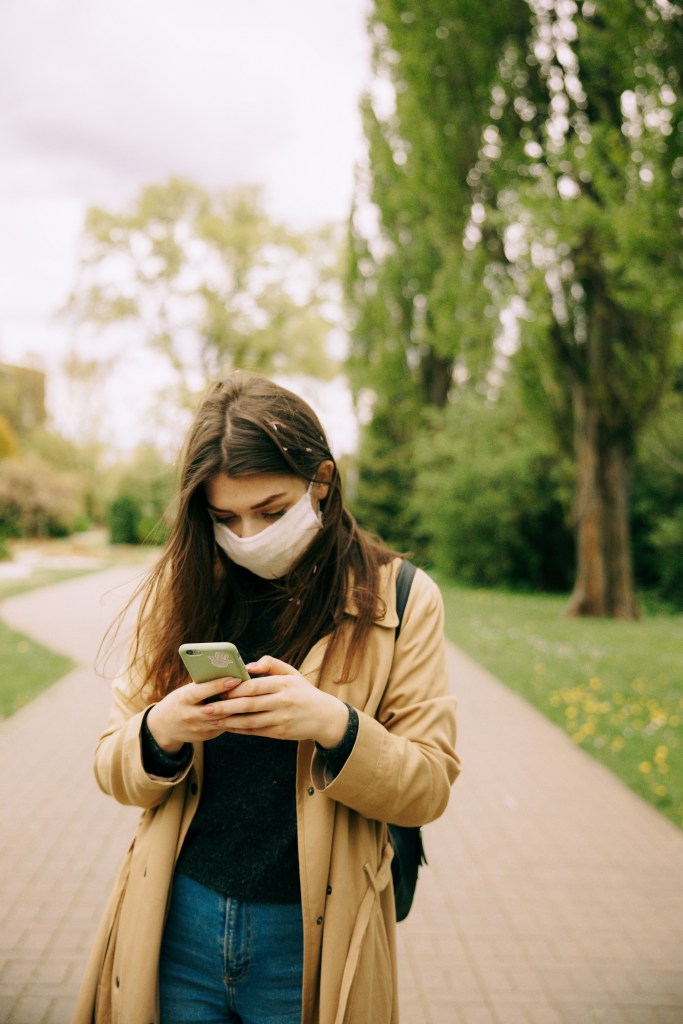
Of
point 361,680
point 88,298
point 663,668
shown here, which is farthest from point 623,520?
point 88,298

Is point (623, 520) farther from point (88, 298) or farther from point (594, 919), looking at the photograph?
point (88, 298)

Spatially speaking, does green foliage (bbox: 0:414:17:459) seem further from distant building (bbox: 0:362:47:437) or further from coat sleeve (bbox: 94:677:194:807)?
coat sleeve (bbox: 94:677:194:807)

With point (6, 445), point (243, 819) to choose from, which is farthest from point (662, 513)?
point (6, 445)

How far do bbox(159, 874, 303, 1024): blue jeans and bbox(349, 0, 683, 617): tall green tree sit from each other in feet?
32.7

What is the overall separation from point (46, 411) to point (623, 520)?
132 feet

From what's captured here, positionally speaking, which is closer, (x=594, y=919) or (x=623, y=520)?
(x=594, y=919)

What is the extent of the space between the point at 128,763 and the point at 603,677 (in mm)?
8817

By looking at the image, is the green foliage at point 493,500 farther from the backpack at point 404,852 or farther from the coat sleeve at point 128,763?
the coat sleeve at point 128,763

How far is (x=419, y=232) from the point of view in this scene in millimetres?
18344

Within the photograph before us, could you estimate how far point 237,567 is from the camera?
1.95 m

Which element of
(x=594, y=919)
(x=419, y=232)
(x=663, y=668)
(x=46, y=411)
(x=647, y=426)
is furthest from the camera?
(x=46, y=411)

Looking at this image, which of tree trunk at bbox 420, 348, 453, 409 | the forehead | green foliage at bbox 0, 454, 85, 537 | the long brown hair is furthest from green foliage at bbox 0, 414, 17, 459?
the forehead

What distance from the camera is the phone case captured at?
1.42 metres

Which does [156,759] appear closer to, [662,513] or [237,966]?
[237,966]
